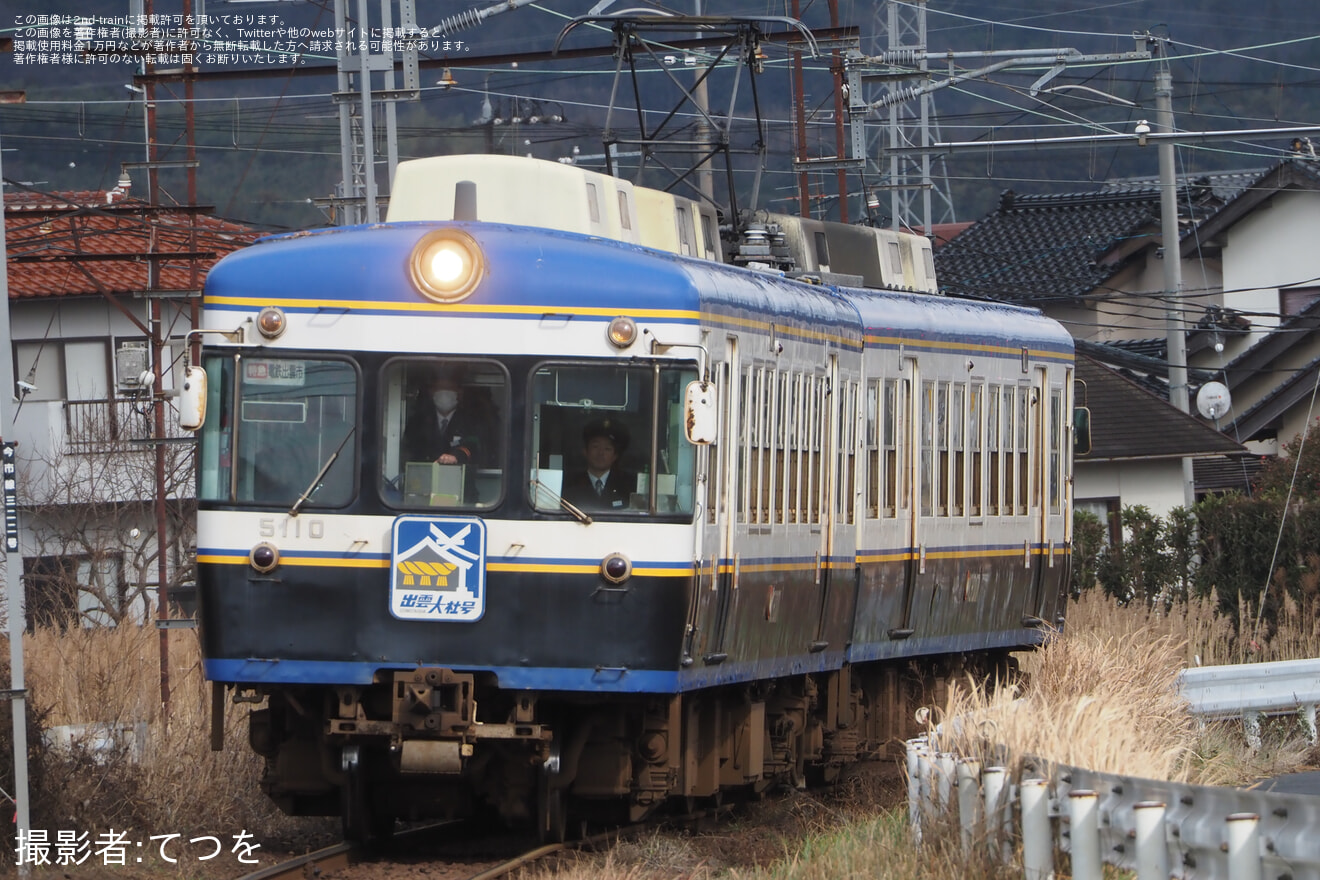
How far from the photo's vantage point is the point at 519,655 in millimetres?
11125

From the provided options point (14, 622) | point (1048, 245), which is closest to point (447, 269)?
point (14, 622)

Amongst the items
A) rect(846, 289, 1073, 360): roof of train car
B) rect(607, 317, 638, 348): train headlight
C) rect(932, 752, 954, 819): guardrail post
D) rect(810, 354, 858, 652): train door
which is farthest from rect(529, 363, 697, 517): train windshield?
rect(846, 289, 1073, 360): roof of train car

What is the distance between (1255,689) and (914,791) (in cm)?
702

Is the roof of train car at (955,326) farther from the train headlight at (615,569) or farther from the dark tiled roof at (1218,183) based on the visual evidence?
the dark tiled roof at (1218,183)

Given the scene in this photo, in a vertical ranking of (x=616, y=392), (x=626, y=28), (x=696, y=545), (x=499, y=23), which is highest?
(x=499, y=23)

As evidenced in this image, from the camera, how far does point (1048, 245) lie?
157ft

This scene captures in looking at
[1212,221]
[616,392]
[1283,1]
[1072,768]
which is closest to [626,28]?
[616,392]

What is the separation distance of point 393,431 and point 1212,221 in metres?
32.2

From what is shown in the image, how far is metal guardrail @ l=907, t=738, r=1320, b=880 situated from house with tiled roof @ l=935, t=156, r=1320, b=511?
22378mm

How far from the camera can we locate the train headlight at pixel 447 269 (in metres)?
11.3

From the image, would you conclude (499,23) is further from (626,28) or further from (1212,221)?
(626,28)

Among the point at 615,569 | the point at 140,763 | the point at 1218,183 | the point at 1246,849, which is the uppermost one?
the point at 1218,183

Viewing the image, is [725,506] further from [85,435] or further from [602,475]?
[85,435]

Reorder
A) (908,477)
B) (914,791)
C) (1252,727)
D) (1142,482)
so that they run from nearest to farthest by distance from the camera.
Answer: (914,791)
(908,477)
(1252,727)
(1142,482)
